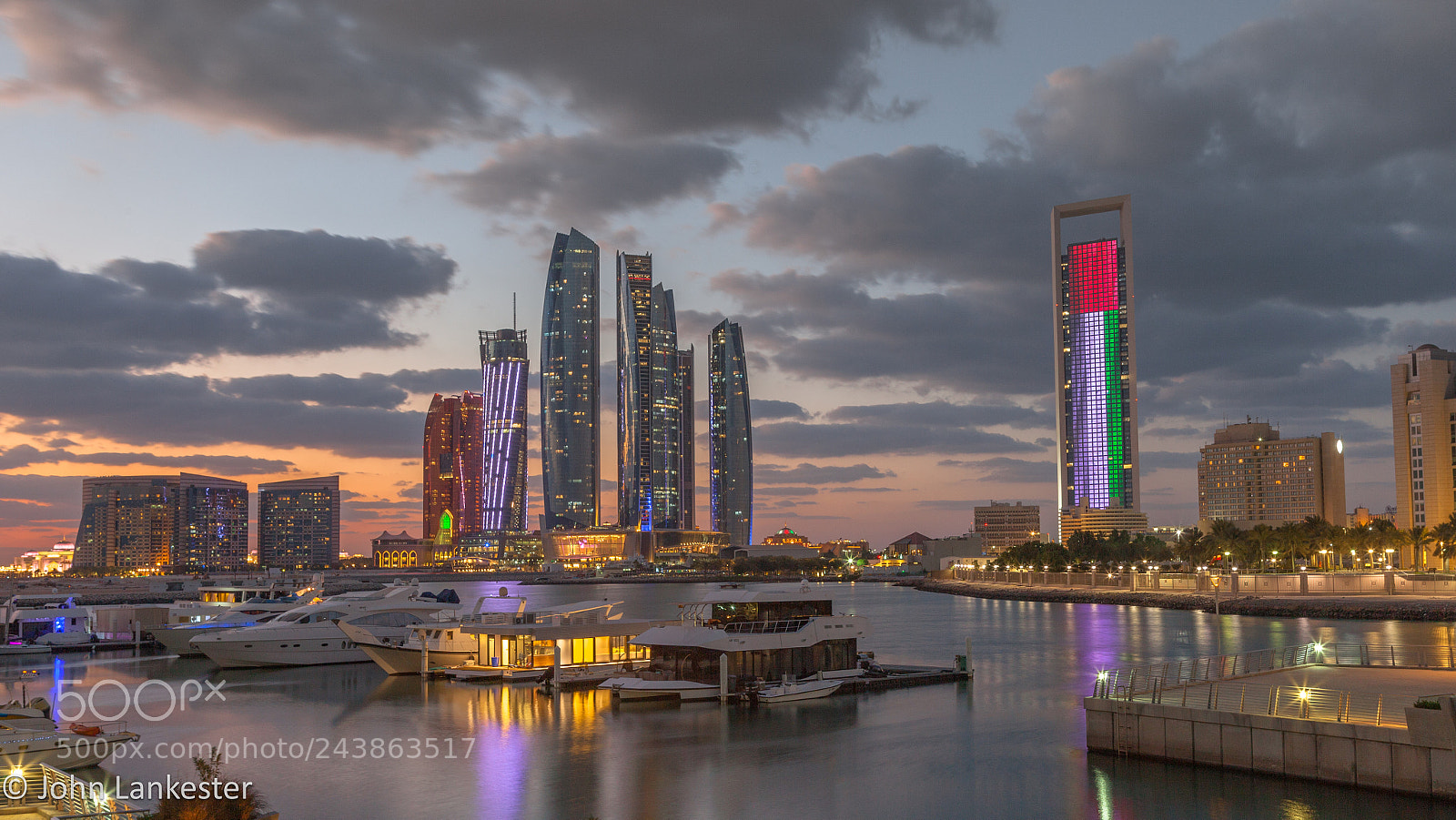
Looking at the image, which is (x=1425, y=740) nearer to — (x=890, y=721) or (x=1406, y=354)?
(x=890, y=721)

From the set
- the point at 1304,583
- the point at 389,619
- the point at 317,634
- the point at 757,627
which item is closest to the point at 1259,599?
the point at 1304,583

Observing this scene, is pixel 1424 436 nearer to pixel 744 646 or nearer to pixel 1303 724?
pixel 744 646

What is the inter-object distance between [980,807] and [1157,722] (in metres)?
5.26

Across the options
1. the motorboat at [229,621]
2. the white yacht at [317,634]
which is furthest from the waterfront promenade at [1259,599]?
the motorboat at [229,621]

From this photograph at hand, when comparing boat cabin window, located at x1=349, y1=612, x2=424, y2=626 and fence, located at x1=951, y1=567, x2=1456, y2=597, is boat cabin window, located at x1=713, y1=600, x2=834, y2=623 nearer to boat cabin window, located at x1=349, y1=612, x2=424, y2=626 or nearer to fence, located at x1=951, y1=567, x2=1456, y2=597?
Answer: boat cabin window, located at x1=349, y1=612, x2=424, y2=626

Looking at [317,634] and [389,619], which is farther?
[317,634]

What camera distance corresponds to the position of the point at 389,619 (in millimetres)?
61906

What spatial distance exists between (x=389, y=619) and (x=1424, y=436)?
15016 cm

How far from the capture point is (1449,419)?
151125mm

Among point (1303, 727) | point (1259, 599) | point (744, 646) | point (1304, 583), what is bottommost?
point (1259, 599)

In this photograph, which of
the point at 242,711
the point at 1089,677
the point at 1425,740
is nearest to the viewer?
the point at 1425,740

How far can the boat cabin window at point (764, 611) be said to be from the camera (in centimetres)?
4894

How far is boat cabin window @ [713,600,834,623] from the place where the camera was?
48.9m

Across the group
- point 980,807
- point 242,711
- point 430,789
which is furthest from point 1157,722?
point 242,711
